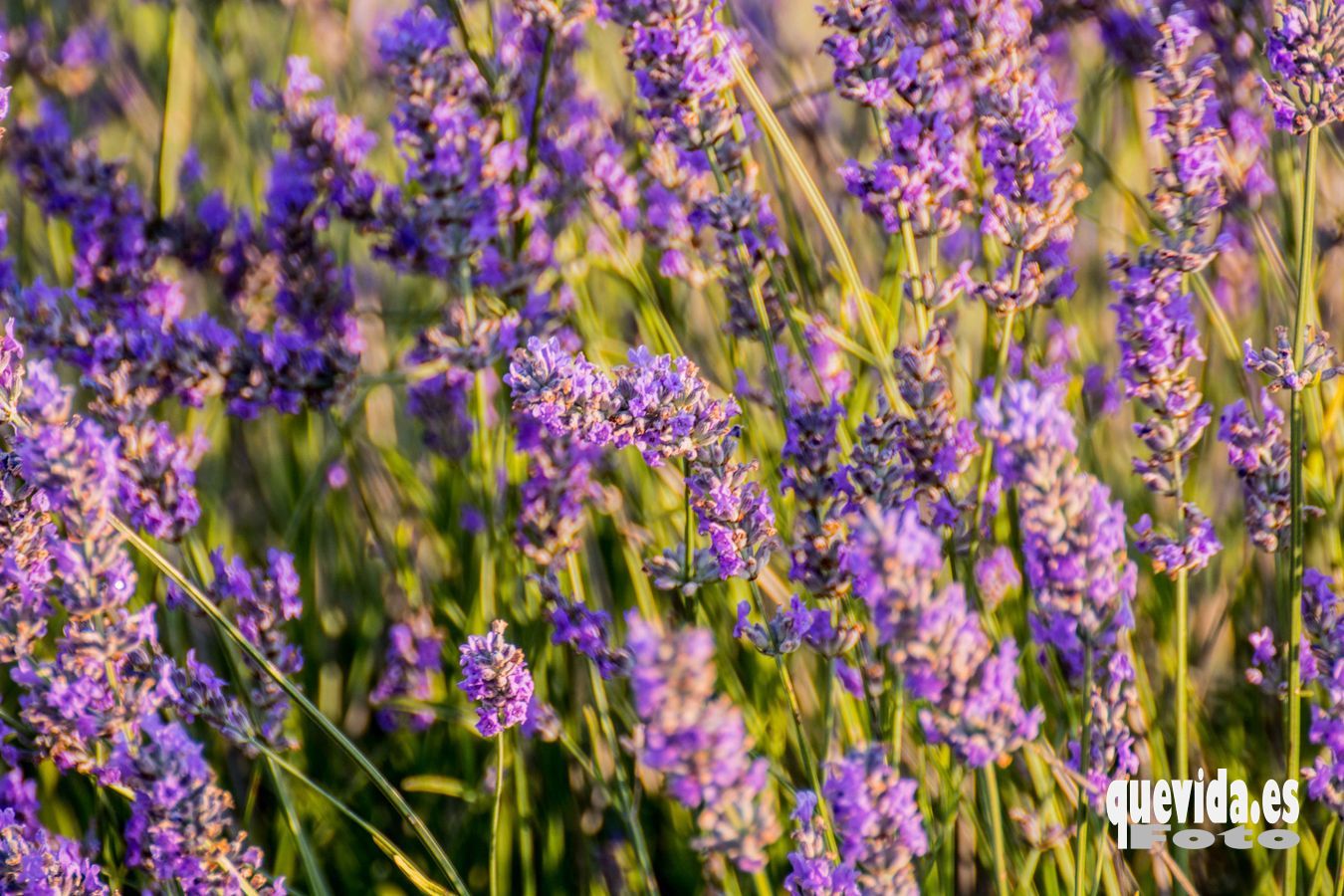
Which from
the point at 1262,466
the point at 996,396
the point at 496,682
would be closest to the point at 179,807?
the point at 496,682

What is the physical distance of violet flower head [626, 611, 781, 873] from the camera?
2.00 feet

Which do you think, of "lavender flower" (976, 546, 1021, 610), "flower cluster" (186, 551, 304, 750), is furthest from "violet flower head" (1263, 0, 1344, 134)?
"flower cluster" (186, 551, 304, 750)

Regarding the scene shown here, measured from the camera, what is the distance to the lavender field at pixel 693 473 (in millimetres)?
901

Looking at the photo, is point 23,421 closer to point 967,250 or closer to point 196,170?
point 196,170

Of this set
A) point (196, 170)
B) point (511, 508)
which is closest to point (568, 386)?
point (511, 508)

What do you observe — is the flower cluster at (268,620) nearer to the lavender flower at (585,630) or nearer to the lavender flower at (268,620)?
the lavender flower at (268,620)

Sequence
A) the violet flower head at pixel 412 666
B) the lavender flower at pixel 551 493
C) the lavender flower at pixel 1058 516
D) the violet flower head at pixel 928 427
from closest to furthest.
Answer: the lavender flower at pixel 1058 516 < the violet flower head at pixel 928 427 < the lavender flower at pixel 551 493 < the violet flower head at pixel 412 666

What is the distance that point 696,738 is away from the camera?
2.10 feet

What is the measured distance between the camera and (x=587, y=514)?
170cm

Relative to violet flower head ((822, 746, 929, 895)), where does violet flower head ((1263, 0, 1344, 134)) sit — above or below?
above

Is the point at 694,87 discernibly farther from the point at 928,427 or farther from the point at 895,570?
the point at 895,570

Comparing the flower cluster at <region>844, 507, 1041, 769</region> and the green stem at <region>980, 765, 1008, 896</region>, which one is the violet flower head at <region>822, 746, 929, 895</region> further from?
the green stem at <region>980, 765, 1008, 896</region>

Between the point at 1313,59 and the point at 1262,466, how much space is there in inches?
15.8

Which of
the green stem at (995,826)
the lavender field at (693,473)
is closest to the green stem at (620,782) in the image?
the lavender field at (693,473)
